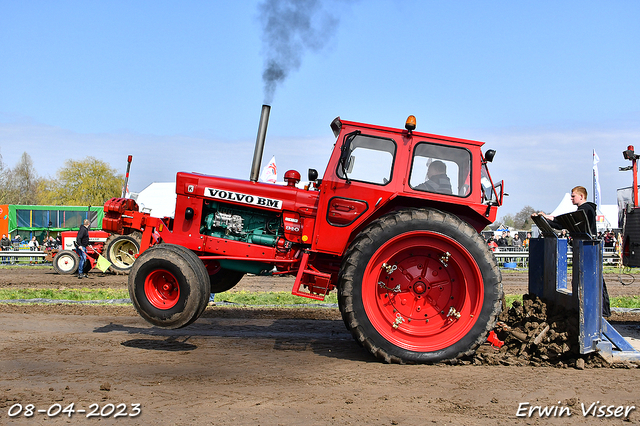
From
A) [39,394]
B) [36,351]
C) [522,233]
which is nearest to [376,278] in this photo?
[39,394]

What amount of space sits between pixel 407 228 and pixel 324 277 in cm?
107

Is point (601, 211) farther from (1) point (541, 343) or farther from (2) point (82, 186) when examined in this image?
(2) point (82, 186)

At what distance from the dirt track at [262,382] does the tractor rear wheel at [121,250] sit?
9.62 m

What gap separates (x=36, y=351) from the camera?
557 centimetres

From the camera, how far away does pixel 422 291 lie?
18.0ft

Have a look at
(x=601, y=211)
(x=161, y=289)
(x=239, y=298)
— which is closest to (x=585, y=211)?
(x=161, y=289)

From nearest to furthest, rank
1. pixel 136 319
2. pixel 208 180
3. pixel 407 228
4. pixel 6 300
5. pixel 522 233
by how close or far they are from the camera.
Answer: pixel 407 228 → pixel 208 180 → pixel 136 319 → pixel 6 300 → pixel 522 233

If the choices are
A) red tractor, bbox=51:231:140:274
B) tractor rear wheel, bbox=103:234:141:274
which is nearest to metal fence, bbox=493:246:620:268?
tractor rear wheel, bbox=103:234:141:274

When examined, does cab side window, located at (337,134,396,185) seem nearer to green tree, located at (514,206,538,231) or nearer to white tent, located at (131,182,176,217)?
white tent, located at (131,182,176,217)

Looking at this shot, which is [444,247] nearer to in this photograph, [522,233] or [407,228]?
[407,228]

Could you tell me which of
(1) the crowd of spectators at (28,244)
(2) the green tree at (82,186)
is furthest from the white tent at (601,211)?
(2) the green tree at (82,186)

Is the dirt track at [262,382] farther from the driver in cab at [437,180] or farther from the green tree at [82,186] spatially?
the green tree at [82,186]

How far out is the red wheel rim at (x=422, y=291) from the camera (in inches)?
205

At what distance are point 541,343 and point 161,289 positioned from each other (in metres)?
4.00
